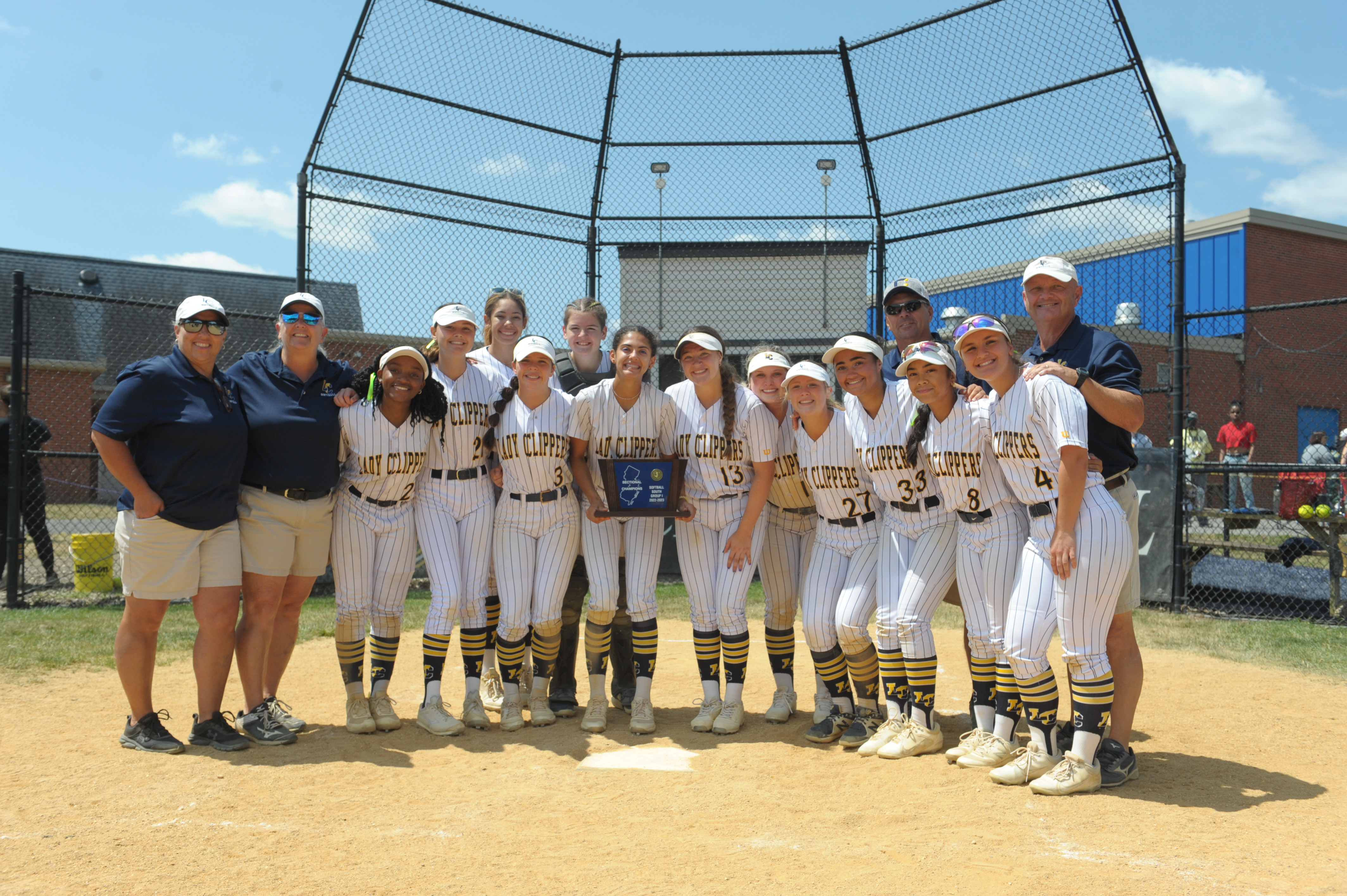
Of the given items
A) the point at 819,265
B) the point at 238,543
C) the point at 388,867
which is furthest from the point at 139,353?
the point at 388,867

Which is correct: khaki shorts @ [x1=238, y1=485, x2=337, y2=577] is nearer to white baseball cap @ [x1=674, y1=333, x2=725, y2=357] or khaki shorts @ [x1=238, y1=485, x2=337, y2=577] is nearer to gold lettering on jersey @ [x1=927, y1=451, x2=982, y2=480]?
white baseball cap @ [x1=674, y1=333, x2=725, y2=357]

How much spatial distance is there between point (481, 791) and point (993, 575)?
2.09 metres

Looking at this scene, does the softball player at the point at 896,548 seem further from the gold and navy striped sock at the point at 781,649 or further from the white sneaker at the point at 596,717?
the white sneaker at the point at 596,717

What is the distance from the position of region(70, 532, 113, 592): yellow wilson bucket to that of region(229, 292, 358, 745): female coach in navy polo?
15.2ft

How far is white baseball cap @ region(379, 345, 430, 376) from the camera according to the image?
3.97 m

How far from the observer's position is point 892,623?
12.3 ft

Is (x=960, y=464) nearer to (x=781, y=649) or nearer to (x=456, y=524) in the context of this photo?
(x=781, y=649)

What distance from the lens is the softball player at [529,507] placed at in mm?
4188

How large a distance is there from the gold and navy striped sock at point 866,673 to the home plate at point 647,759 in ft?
A: 2.58

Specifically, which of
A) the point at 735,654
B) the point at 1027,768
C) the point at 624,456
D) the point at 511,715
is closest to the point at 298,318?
the point at 624,456

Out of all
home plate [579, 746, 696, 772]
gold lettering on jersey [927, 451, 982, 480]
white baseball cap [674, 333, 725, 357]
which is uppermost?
white baseball cap [674, 333, 725, 357]

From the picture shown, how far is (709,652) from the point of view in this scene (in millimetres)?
4301

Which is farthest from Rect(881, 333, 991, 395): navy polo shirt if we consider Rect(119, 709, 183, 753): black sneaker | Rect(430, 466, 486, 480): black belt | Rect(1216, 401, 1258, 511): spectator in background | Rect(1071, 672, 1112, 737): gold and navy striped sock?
Rect(1216, 401, 1258, 511): spectator in background

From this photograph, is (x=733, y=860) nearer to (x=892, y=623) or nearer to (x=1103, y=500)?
(x=892, y=623)
